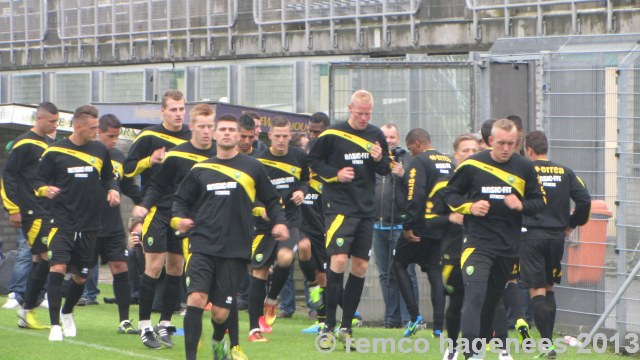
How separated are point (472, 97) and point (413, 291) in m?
3.00

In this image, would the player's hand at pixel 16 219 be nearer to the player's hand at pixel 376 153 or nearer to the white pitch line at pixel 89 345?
the white pitch line at pixel 89 345

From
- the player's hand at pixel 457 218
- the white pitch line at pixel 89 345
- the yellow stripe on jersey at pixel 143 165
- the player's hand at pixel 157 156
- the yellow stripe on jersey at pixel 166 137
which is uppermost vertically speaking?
the yellow stripe on jersey at pixel 166 137

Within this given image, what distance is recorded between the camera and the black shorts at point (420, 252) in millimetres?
14484

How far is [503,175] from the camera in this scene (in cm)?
1078

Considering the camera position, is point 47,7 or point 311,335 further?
point 47,7

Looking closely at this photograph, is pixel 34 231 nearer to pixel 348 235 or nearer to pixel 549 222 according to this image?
pixel 348 235

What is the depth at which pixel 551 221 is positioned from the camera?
12461 mm

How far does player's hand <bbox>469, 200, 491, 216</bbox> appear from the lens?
1059 centimetres

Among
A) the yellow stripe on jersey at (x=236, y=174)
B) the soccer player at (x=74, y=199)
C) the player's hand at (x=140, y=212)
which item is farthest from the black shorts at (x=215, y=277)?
the soccer player at (x=74, y=199)

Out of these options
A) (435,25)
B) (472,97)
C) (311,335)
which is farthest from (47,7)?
(311,335)

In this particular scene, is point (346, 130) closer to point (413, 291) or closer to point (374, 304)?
point (413, 291)

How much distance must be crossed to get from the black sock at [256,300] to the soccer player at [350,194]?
98cm

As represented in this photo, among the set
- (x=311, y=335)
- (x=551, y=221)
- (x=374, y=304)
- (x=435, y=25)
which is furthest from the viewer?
(x=435, y=25)

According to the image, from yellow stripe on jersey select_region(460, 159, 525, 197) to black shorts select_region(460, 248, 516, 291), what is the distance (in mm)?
582
